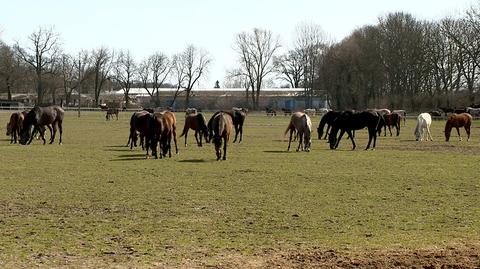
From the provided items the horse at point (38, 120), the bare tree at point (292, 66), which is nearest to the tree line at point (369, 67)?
the bare tree at point (292, 66)

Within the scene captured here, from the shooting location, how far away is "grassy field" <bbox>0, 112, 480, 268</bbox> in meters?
8.33

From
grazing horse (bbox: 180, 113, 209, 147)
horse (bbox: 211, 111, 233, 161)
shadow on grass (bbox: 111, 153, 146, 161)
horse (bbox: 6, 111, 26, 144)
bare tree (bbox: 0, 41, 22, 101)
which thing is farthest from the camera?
bare tree (bbox: 0, 41, 22, 101)

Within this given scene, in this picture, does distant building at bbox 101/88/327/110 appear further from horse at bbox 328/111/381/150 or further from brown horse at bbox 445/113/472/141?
horse at bbox 328/111/381/150

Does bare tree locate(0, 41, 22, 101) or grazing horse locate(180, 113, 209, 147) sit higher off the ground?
bare tree locate(0, 41, 22, 101)

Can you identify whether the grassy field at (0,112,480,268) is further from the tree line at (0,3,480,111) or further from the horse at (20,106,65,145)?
the tree line at (0,3,480,111)

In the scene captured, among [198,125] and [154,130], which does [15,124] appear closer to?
[198,125]

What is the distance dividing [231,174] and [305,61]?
296 feet

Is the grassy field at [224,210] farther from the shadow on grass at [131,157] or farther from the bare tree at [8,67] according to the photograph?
the bare tree at [8,67]

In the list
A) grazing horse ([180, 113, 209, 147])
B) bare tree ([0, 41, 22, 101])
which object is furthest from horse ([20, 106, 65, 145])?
bare tree ([0, 41, 22, 101])

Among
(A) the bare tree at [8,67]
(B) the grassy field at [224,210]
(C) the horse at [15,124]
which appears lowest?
(B) the grassy field at [224,210]

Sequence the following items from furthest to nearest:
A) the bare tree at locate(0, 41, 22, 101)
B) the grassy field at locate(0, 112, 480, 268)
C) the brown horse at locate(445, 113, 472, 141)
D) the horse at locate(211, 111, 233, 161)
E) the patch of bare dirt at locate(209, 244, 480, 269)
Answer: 1. the bare tree at locate(0, 41, 22, 101)
2. the brown horse at locate(445, 113, 472, 141)
3. the horse at locate(211, 111, 233, 161)
4. the grassy field at locate(0, 112, 480, 268)
5. the patch of bare dirt at locate(209, 244, 480, 269)

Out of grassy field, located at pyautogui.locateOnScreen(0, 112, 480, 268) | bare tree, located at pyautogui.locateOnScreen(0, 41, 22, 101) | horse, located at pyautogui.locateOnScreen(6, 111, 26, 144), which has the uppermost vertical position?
bare tree, located at pyautogui.locateOnScreen(0, 41, 22, 101)

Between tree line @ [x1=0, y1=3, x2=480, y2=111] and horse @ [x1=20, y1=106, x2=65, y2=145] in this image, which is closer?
horse @ [x1=20, y1=106, x2=65, y2=145]

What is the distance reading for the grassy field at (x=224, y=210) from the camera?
27.3 feet
